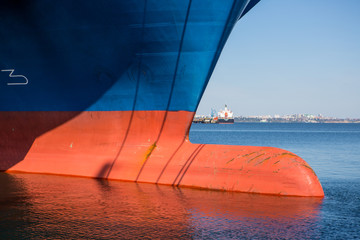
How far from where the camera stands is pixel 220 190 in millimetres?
9859

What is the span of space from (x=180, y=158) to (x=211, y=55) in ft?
9.28

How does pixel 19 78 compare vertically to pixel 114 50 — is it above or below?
below

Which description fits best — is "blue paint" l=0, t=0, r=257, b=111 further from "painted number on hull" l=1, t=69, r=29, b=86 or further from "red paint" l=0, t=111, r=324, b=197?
"red paint" l=0, t=111, r=324, b=197

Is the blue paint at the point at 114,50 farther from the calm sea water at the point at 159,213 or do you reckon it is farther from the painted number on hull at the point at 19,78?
the calm sea water at the point at 159,213

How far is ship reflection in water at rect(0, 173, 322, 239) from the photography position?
6527mm

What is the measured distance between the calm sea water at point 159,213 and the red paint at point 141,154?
1.21 ft

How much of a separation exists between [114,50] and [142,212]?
15.9 ft

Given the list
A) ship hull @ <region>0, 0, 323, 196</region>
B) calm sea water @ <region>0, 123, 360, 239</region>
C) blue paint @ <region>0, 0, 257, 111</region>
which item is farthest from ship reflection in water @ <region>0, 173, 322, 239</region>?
blue paint @ <region>0, 0, 257, 111</region>

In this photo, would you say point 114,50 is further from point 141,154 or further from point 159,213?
point 159,213

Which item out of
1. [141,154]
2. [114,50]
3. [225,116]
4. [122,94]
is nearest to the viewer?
[114,50]

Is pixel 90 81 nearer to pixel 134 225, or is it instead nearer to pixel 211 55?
pixel 211 55

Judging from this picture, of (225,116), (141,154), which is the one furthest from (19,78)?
(225,116)

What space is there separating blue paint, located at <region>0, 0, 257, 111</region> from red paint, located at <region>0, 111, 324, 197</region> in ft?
1.45

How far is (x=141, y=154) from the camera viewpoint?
36.0 feet
